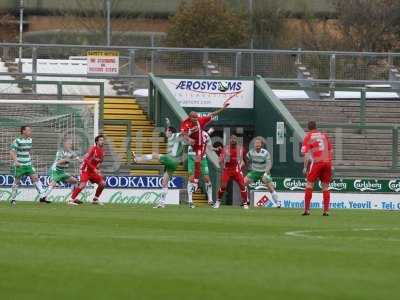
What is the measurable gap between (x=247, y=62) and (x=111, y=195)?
8415mm

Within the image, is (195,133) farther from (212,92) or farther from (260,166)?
(212,92)

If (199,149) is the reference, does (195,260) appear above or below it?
below

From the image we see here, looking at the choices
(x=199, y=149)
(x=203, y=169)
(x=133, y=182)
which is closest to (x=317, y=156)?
(x=199, y=149)

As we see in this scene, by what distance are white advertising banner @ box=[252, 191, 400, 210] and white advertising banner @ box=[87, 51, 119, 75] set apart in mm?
8307

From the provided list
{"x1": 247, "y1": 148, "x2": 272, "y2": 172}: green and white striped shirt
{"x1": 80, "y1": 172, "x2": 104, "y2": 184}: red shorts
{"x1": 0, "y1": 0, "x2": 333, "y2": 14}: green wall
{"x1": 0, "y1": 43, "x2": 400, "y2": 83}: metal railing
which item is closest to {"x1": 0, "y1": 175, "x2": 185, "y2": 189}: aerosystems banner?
{"x1": 247, "y1": 148, "x2": 272, "y2": 172}: green and white striped shirt

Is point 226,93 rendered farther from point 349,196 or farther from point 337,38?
point 337,38

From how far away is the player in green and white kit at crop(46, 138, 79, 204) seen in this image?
3444cm

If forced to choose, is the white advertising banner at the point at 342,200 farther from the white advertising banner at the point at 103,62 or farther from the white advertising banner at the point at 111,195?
the white advertising banner at the point at 103,62

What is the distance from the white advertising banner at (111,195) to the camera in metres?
36.3

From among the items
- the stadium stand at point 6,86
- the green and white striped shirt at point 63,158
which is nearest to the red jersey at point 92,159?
the green and white striped shirt at point 63,158

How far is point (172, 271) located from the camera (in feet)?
40.6

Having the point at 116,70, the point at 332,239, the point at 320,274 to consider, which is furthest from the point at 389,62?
the point at 320,274

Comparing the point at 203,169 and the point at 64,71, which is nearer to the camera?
the point at 203,169

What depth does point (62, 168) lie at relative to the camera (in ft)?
115
